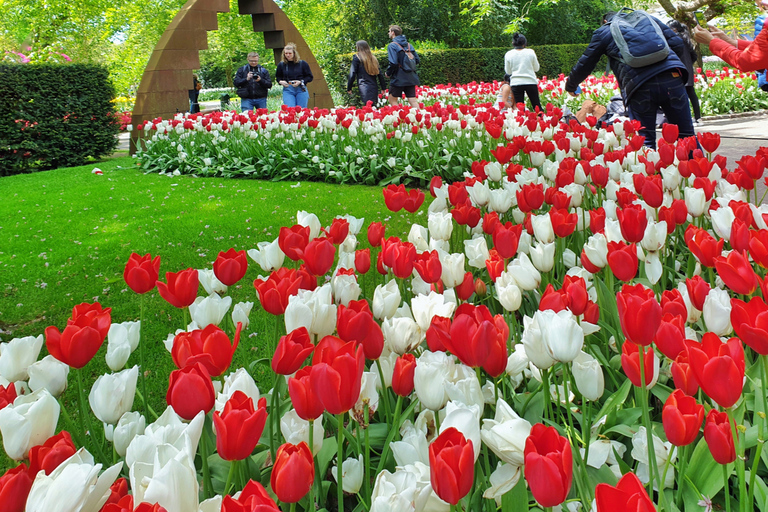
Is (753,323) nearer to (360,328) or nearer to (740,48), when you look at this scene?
(360,328)

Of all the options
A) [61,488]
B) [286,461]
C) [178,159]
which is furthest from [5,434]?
[178,159]

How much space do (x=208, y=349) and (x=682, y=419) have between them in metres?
0.82

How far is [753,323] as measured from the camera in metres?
1.09

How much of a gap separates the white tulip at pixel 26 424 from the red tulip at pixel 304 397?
422 millimetres

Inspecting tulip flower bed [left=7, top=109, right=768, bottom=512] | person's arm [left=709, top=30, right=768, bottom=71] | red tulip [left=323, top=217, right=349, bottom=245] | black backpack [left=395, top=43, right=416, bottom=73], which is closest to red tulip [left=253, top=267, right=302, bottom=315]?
tulip flower bed [left=7, top=109, right=768, bottom=512]

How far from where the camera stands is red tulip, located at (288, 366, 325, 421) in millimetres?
980

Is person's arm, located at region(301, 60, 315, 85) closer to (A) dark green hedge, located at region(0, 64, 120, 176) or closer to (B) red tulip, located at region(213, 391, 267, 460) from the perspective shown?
(A) dark green hedge, located at region(0, 64, 120, 176)

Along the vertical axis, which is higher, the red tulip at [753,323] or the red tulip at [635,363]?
the red tulip at [753,323]

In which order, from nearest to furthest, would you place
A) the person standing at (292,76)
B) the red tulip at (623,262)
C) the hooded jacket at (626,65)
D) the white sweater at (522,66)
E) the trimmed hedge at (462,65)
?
the red tulip at (623,262) < the hooded jacket at (626,65) < the white sweater at (522,66) < the person standing at (292,76) < the trimmed hedge at (462,65)

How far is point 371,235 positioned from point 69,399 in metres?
1.65

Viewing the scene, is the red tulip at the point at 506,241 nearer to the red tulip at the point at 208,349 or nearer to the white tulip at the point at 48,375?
the red tulip at the point at 208,349

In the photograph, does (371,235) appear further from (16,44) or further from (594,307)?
(16,44)

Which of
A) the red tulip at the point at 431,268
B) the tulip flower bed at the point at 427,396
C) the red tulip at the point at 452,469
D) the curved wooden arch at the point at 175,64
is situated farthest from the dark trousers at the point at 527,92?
the red tulip at the point at 452,469

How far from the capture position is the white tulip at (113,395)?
47.6 inches
